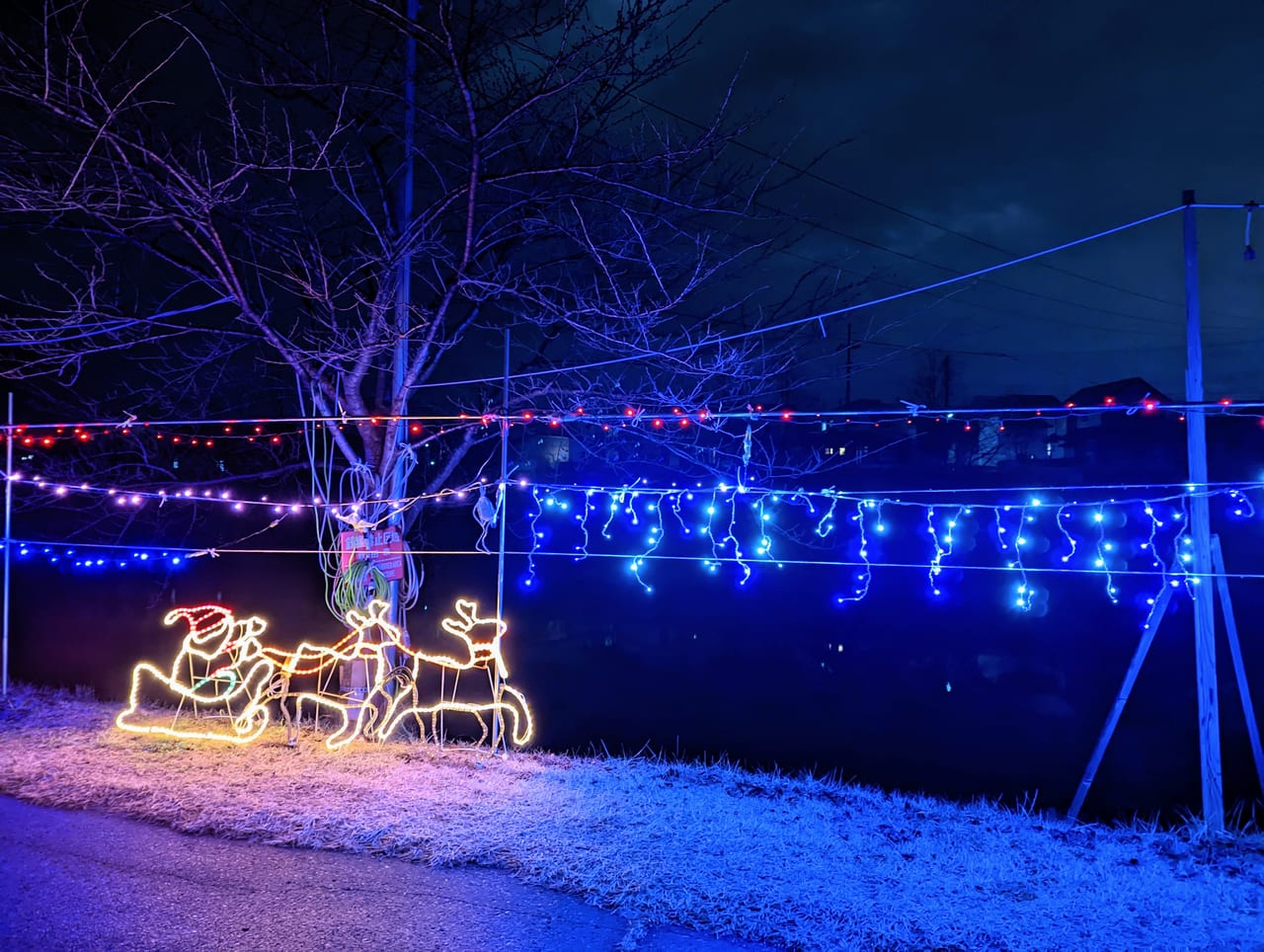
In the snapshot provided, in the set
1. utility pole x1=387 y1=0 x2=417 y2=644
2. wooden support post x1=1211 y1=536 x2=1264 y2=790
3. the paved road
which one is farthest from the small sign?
wooden support post x1=1211 y1=536 x2=1264 y2=790

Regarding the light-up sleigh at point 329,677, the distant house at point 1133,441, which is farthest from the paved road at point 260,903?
the distant house at point 1133,441

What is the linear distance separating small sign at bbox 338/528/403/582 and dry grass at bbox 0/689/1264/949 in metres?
1.47

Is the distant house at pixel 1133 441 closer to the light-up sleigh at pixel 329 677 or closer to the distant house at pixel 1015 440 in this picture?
the distant house at pixel 1015 440

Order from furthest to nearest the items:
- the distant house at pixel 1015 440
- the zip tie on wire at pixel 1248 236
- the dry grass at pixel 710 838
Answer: the distant house at pixel 1015 440
the zip tie on wire at pixel 1248 236
the dry grass at pixel 710 838

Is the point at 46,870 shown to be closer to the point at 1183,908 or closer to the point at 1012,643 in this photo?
the point at 1183,908

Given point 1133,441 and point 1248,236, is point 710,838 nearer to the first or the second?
point 1248,236

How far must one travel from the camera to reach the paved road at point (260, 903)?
322 centimetres

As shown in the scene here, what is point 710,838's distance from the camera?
14.6 feet

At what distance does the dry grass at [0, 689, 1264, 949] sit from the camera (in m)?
3.55


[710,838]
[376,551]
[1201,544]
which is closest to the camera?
[710,838]

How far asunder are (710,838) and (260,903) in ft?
7.61

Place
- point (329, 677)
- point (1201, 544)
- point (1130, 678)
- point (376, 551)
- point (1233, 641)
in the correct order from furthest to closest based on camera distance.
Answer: point (376, 551) → point (329, 677) → point (1130, 678) → point (1233, 641) → point (1201, 544)

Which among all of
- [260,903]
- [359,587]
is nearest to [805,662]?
[359,587]

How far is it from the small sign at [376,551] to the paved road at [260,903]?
113 inches
